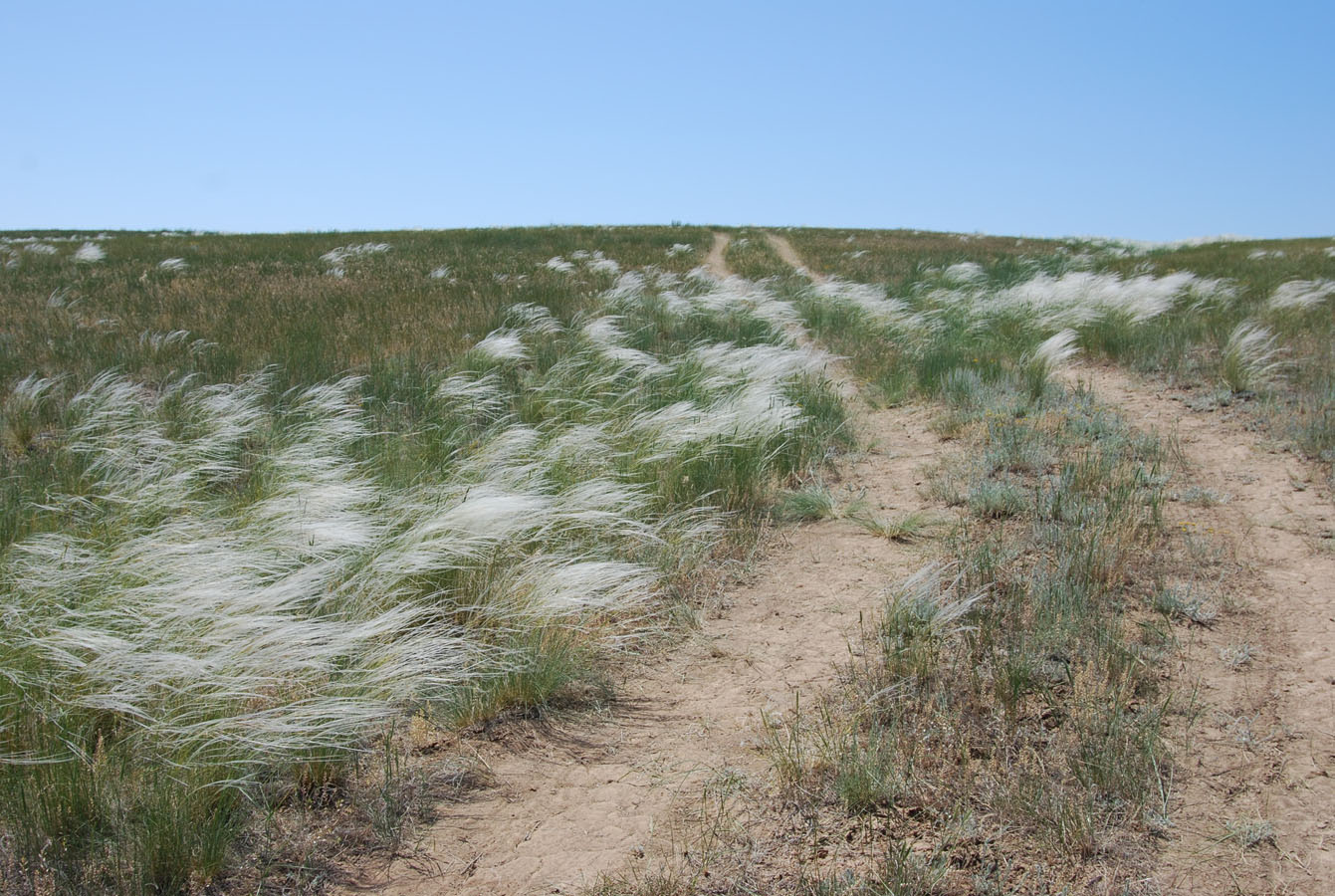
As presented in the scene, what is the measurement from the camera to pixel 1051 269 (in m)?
14.6

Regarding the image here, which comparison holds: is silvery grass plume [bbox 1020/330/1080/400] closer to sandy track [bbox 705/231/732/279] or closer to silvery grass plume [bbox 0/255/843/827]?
silvery grass plume [bbox 0/255/843/827]

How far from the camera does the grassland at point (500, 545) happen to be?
7.25ft

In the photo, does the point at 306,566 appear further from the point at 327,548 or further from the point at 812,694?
the point at 812,694

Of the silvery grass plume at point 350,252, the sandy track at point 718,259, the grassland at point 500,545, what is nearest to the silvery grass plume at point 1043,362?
the grassland at point 500,545

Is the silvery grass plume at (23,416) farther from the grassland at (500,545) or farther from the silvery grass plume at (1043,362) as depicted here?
the silvery grass plume at (1043,362)

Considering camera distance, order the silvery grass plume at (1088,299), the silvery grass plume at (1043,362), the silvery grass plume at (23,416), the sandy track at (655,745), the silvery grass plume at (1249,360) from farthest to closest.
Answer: the silvery grass plume at (1088,299)
the silvery grass plume at (1043,362)
the silvery grass plume at (1249,360)
the silvery grass plume at (23,416)
the sandy track at (655,745)

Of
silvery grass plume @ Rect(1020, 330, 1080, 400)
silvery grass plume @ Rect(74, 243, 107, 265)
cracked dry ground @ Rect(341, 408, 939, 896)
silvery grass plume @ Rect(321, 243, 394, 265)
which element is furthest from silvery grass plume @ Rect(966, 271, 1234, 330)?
silvery grass plume @ Rect(74, 243, 107, 265)

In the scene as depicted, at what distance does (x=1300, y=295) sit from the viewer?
8914mm

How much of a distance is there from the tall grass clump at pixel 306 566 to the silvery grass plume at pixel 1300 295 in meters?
5.89

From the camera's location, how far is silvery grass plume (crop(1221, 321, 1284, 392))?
19.6 ft

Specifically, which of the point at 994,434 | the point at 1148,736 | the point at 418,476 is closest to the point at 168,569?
A: the point at 418,476

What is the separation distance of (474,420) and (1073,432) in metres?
4.04

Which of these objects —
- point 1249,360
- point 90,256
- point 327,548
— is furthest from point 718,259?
point 327,548

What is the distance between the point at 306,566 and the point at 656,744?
1464mm
